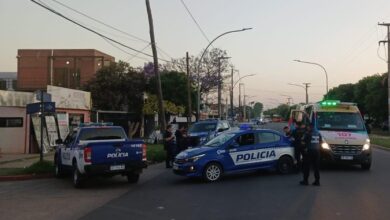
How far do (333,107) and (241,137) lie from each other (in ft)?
15.1

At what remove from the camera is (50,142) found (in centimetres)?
2720

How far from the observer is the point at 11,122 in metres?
26.0

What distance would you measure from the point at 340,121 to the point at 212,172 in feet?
18.6

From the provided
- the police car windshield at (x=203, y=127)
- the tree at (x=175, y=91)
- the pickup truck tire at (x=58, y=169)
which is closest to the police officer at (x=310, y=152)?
the pickup truck tire at (x=58, y=169)

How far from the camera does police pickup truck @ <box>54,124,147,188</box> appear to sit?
13844 millimetres

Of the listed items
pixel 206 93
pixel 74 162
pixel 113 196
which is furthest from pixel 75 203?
pixel 206 93

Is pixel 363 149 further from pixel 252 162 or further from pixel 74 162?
pixel 74 162

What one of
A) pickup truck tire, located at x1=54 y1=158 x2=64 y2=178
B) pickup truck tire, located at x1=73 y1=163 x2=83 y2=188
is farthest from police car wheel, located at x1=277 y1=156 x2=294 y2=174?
pickup truck tire, located at x1=54 y1=158 x2=64 y2=178

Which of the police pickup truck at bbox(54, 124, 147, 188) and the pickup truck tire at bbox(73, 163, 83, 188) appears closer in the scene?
the police pickup truck at bbox(54, 124, 147, 188)

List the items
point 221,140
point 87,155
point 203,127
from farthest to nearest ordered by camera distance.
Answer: point 203,127 → point 221,140 → point 87,155

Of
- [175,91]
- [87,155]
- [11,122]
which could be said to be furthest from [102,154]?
[175,91]

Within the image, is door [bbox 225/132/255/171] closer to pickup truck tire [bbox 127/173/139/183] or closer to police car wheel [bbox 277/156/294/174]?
police car wheel [bbox 277/156/294/174]

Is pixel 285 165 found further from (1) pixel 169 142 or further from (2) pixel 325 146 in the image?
(1) pixel 169 142

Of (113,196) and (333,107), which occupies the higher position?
(333,107)
